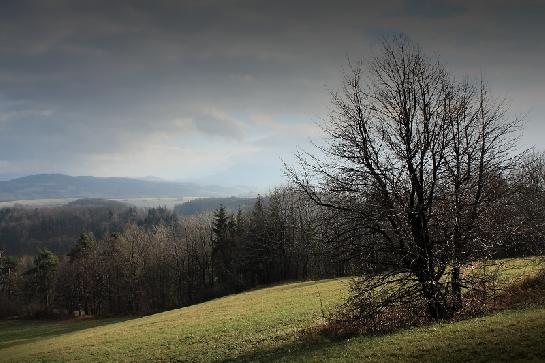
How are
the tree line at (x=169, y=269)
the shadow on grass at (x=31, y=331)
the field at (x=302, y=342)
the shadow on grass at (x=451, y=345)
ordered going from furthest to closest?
1. the tree line at (x=169, y=269)
2. the shadow on grass at (x=31, y=331)
3. the field at (x=302, y=342)
4. the shadow on grass at (x=451, y=345)

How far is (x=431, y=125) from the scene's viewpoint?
2056 cm

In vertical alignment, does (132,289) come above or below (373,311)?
below

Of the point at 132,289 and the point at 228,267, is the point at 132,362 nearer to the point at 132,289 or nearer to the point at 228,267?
the point at 228,267

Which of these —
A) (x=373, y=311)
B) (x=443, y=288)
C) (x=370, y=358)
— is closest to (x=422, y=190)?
(x=443, y=288)

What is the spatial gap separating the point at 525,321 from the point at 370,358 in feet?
21.5

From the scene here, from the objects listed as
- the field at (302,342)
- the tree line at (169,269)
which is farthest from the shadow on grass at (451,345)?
the tree line at (169,269)

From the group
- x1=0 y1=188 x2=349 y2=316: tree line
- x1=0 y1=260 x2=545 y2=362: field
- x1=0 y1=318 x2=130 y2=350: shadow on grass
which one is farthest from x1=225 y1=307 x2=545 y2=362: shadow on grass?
x1=0 y1=188 x2=349 y2=316: tree line

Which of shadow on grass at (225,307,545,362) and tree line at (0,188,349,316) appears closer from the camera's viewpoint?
shadow on grass at (225,307,545,362)

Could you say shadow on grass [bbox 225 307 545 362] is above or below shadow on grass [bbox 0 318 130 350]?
above

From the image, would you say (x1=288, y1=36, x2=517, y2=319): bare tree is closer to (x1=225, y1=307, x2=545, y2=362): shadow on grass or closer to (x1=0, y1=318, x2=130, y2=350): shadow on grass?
(x1=225, y1=307, x2=545, y2=362): shadow on grass

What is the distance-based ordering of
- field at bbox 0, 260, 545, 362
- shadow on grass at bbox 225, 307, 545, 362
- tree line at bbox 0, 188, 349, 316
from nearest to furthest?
shadow on grass at bbox 225, 307, 545, 362
field at bbox 0, 260, 545, 362
tree line at bbox 0, 188, 349, 316

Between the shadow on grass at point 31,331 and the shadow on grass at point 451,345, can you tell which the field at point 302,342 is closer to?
the shadow on grass at point 451,345

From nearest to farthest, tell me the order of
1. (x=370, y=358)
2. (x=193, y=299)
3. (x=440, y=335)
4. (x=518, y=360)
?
1. (x=518, y=360)
2. (x=370, y=358)
3. (x=440, y=335)
4. (x=193, y=299)

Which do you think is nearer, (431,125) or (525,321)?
(525,321)
